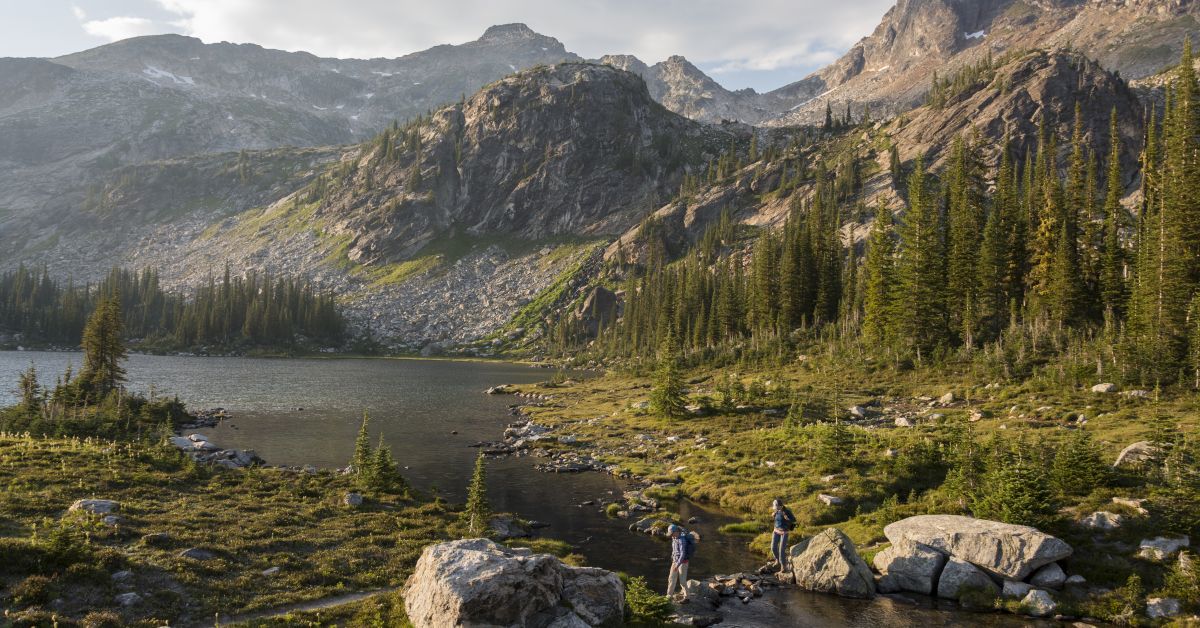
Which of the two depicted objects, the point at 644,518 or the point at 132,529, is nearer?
the point at 132,529

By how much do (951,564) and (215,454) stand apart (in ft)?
165

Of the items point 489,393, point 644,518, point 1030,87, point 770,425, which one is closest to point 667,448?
point 770,425

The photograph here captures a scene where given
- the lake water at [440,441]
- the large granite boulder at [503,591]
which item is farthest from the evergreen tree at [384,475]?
the large granite boulder at [503,591]

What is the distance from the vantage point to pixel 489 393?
10081 cm

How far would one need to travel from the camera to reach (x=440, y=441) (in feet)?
190

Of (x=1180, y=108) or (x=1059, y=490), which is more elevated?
(x=1180, y=108)

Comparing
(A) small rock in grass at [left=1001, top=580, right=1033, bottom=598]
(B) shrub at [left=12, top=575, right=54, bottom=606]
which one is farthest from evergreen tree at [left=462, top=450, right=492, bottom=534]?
(A) small rock in grass at [left=1001, top=580, right=1033, bottom=598]

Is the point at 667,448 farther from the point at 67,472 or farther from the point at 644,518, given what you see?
the point at 67,472

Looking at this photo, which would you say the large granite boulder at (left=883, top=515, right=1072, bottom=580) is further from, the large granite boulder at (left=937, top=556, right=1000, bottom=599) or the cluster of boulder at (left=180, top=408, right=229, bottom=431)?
the cluster of boulder at (left=180, top=408, right=229, bottom=431)

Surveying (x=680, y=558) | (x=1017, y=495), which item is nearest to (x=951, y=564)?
(x=1017, y=495)

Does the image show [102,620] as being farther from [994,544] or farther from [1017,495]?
[1017,495]

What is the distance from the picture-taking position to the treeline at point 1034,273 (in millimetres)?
47750

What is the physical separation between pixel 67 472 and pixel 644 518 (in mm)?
31606

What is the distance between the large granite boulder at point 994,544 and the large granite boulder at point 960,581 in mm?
396
